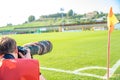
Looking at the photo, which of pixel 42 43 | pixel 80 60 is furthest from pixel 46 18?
pixel 42 43

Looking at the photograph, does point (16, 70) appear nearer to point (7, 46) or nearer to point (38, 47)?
point (7, 46)

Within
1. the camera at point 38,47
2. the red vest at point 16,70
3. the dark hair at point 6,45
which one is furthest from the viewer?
the camera at point 38,47

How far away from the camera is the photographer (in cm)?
256

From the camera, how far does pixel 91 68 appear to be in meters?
8.84

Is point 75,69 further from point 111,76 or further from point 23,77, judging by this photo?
point 23,77

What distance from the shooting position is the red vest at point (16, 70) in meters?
2.56

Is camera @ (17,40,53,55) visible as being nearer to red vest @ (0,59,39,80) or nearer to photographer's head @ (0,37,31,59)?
photographer's head @ (0,37,31,59)

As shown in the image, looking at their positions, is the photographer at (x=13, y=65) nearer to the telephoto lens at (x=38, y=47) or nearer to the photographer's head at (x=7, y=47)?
the photographer's head at (x=7, y=47)

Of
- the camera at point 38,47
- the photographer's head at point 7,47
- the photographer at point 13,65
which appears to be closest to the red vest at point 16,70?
the photographer at point 13,65

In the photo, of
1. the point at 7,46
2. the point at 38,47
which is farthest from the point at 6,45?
the point at 38,47

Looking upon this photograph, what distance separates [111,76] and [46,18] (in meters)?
75.1

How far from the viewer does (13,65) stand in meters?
A: 2.57

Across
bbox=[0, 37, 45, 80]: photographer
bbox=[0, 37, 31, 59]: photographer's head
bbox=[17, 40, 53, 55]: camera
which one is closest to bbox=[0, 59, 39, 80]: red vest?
bbox=[0, 37, 45, 80]: photographer

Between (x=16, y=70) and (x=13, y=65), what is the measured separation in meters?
0.04
